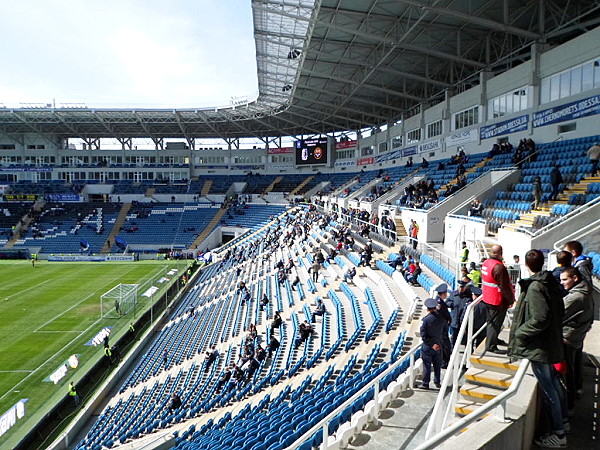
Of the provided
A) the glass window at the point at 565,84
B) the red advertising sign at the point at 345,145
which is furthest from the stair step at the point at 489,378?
the red advertising sign at the point at 345,145

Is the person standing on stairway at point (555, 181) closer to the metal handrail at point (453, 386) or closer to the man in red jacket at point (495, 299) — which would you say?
the man in red jacket at point (495, 299)

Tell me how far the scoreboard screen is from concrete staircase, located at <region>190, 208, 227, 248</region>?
10703 mm

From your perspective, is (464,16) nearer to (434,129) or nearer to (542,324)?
(434,129)

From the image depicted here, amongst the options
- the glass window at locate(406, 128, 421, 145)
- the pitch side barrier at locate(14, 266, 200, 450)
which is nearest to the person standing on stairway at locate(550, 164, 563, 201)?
the pitch side barrier at locate(14, 266, 200, 450)

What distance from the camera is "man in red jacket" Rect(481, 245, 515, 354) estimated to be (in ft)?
16.4

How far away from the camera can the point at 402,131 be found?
3788 cm

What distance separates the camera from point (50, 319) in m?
23.5

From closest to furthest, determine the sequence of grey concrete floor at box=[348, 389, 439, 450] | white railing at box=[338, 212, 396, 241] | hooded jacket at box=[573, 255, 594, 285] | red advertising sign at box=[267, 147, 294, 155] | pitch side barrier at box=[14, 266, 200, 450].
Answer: hooded jacket at box=[573, 255, 594, 285] < grey concrete floor at box=[348, 389, 439, 450] < pitch side barrier at box=[14, 266, 200, 450] < white railing at box=[338, 212, 396, 241] < red advertising sign at box=[267, 147, 294, 155]

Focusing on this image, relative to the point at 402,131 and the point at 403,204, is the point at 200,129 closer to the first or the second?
the point at 402,131

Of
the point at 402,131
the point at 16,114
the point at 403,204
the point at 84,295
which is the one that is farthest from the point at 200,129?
the point at 403,204

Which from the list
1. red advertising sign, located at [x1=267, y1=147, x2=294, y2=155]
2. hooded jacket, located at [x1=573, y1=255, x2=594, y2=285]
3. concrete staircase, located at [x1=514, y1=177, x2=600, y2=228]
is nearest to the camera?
hooded jacket, located at [x1=573, y1=255, x2=594, y2=285]

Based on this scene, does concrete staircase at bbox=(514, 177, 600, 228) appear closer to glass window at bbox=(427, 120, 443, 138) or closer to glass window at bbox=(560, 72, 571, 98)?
glass window at bbox=(560, 72, 571, 98)

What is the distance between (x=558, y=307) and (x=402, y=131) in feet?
118

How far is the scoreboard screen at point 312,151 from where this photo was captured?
49.5 meters
